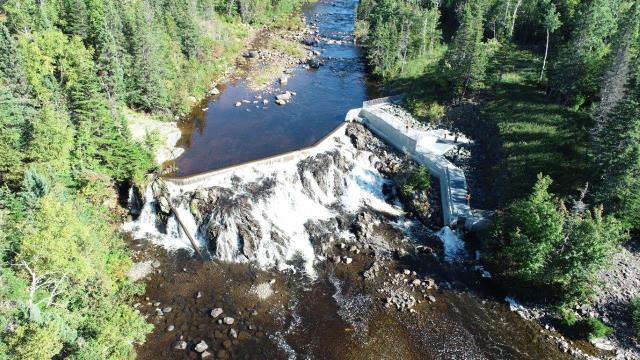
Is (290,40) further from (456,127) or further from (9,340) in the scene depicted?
(9,340)

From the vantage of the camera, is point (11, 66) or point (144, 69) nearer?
point (11, 66)

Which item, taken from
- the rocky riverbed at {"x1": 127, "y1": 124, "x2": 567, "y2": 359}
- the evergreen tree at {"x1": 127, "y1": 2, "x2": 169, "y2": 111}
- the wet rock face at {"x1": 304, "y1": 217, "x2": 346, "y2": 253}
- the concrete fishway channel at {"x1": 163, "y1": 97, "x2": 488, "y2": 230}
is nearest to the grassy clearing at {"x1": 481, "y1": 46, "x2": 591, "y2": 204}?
the concrete fishway channel at {"x1": 163, "y1": 97, "x2": 488, "y2": 230}

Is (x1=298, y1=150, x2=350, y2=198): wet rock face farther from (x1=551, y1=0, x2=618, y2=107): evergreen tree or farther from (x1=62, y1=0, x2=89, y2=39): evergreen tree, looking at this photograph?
(x1=62, y1=0, x2=89, y2=39): evergreen tree

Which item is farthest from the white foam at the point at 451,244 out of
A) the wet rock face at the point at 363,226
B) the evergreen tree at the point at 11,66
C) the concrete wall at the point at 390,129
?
the evergreen tree at the point at 11,66

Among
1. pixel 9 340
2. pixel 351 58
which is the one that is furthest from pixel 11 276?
pixel 351 58

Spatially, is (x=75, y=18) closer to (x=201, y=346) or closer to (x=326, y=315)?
(x=201, y=346)

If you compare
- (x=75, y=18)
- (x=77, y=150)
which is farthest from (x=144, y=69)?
(x=77, y=150)
